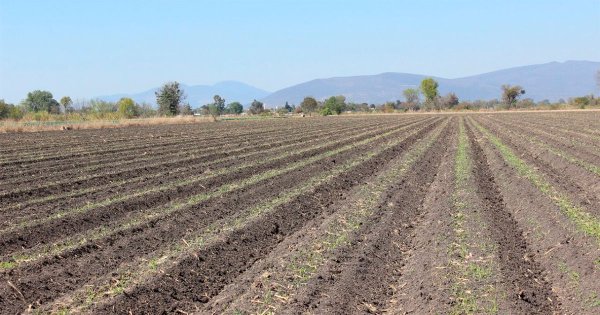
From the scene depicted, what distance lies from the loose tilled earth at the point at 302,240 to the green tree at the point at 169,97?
3157 inches

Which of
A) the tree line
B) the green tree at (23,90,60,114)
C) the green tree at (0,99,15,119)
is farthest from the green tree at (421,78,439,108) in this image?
the green tree at (0,99,15,119)

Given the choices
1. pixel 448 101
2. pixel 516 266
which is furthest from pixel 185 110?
pixel 516 266

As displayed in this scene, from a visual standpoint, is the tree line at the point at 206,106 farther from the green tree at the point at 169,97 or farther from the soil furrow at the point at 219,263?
the soil furrow at the point at 219,263

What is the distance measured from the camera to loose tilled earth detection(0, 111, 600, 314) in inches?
241

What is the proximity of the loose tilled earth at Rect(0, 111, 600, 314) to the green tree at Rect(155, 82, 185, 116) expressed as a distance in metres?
80.2

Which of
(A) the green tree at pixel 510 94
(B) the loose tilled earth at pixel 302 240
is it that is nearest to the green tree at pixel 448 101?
(A) the green tree at pixel 510 94

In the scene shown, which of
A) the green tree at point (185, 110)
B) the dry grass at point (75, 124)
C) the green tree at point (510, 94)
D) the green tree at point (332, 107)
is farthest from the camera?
the green tree at point (510, 94)

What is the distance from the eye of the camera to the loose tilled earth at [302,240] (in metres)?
6.11

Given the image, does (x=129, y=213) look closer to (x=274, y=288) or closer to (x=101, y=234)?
(x=101, y=234)

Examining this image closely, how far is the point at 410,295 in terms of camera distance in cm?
619

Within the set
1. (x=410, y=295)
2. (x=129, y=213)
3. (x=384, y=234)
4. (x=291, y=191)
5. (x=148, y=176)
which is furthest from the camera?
(x=148, y=176)

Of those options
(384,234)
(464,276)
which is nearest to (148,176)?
(384,234)

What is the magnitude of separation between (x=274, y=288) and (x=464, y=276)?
82.1 inches

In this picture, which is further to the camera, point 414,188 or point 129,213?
point 414,188
